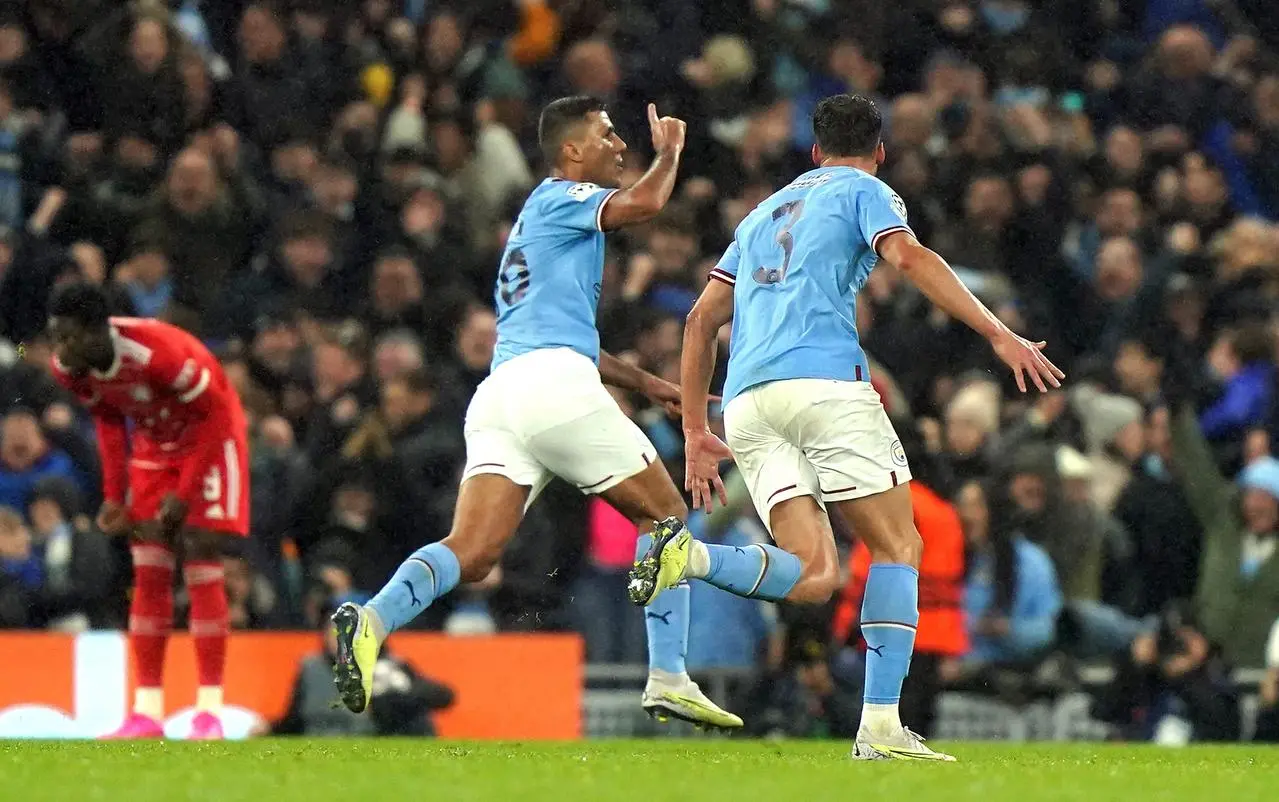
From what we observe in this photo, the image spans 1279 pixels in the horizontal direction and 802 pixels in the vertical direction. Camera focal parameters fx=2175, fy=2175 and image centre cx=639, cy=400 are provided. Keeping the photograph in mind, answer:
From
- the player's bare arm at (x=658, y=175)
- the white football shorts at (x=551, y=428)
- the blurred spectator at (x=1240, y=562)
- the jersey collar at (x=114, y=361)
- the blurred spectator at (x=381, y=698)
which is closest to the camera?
the player's bare arm at (x=658, y=175)

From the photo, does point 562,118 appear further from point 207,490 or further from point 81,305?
point 207,490

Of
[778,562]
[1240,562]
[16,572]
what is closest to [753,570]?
[778,562]

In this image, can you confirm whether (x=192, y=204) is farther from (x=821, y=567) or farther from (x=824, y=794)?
(x=824, y=794)

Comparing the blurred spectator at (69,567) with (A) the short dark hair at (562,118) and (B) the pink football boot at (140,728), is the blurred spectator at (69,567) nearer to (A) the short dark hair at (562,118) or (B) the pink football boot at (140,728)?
(B) the pink football boot at (140,728)

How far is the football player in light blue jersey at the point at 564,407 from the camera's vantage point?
26.6ft

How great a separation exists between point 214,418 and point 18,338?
3.55 metres

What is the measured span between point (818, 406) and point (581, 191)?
4.99 ft

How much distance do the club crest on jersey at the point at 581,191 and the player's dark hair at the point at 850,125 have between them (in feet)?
3.62

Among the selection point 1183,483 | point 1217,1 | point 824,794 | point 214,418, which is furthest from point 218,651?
point 1217,1

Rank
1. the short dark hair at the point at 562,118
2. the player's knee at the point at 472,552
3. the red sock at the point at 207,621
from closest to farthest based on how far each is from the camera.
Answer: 1. the player's knee at the point at 472,552
2. the short dark hair at the point at 562,118
3. the red sock at the point at 207,621

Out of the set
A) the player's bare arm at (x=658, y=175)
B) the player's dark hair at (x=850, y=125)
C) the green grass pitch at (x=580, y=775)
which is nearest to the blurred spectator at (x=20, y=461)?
the green grass pitch at (x=580, y=775)

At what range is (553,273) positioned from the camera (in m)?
8.43

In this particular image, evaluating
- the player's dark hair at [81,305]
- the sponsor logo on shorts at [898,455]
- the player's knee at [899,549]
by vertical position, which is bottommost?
the player's knee at [899,549]

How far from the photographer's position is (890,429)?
7.40 metres
